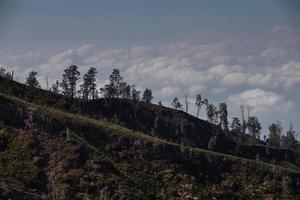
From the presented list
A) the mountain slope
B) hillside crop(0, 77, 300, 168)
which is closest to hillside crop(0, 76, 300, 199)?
the mountain slope

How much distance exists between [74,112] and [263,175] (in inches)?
2672

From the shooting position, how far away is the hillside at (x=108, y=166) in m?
106

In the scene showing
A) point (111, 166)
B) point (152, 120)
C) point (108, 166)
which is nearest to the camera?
point (108, 166)

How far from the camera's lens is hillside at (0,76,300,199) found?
346 ft

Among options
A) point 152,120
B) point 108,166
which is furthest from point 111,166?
point 152,120

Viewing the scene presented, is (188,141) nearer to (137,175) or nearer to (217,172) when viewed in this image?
(217,172)

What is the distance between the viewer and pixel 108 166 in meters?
115

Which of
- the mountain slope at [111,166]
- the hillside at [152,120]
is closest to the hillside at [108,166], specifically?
the mountain slope at [111,166]

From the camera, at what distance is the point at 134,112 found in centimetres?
18662

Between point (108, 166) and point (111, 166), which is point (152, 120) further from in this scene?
point (108, 166)

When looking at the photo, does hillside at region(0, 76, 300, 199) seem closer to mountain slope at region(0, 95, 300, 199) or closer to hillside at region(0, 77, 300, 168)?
mountain slope at region(0, 95, 300, 199)

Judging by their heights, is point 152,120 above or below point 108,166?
above

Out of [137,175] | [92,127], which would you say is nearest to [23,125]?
[92,127]

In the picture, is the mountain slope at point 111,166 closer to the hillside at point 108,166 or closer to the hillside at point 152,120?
the hillside at point 108,166
